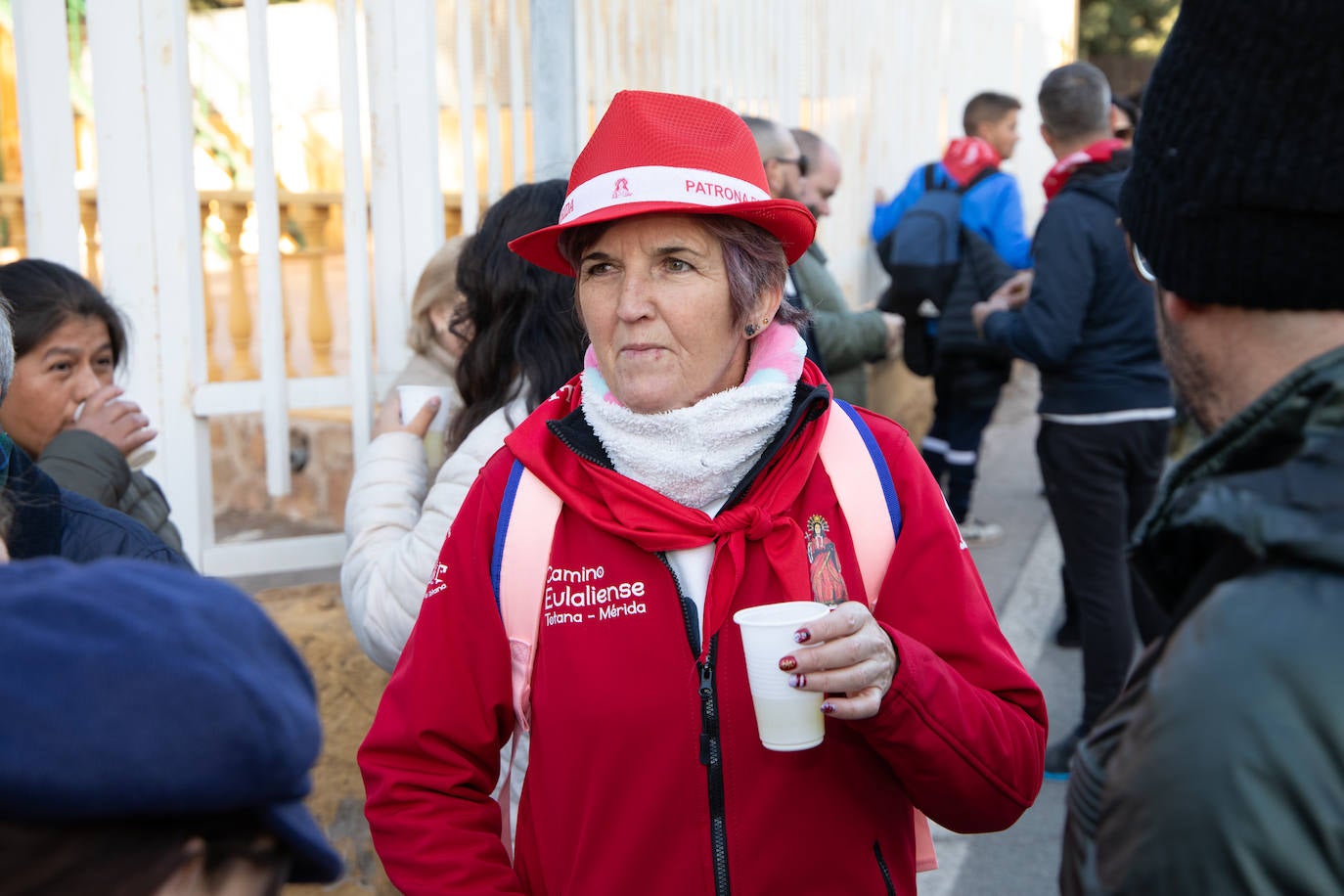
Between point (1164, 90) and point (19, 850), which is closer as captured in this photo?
point (19, 850)

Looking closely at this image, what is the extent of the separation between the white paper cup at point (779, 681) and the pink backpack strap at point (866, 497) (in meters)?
0.23

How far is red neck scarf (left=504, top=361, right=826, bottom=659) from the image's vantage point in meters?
1.86

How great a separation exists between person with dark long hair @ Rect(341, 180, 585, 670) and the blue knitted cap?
151 centimetres

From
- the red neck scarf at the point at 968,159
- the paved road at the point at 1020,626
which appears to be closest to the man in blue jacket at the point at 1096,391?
the paved road at the point at 1020,626

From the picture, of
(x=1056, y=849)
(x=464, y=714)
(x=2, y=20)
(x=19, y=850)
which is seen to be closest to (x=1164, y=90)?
(x=19, y=850)

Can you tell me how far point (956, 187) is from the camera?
6.64 meters

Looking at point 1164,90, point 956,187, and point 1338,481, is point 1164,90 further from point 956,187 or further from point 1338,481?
point 956,187

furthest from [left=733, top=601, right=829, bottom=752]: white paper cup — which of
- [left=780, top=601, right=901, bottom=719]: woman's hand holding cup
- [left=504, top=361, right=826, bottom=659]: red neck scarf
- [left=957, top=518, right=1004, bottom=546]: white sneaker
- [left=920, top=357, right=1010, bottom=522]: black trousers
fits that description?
[left=957, top=518, right=1004, bottom=546]: white sneaker

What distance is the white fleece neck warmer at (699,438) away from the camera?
6.37ft

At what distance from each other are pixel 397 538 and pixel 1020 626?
397 centimetres

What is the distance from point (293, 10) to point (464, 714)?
16.9 feet

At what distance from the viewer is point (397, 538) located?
2.63 meters

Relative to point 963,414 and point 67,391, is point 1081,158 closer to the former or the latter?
point 963,414

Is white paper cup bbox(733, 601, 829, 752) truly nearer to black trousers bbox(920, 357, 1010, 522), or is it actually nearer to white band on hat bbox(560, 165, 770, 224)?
white band on hat bbox(560, 165, 770, 224)
